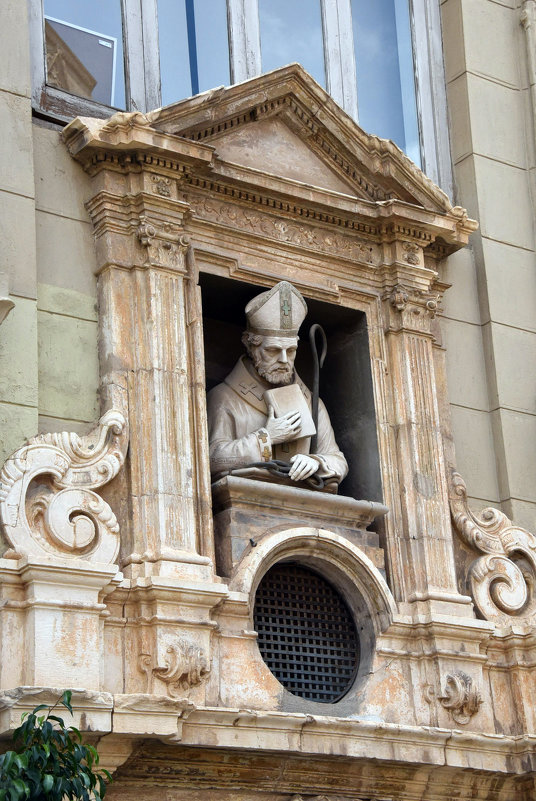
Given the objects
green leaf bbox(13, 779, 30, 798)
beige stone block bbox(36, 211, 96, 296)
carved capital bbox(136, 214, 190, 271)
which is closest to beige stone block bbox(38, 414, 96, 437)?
beige stone block bbox(36, 211, 96, 296)

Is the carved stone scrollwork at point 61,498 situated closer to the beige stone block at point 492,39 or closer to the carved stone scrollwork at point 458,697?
the carved stone scrollwork at point 458,697

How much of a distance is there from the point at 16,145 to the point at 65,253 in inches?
32.1

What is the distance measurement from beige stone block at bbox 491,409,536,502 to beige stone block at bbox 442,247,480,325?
89 centimetres

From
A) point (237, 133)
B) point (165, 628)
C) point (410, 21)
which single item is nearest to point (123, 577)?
point (165, 628)

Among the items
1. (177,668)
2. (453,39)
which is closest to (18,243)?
(177,668)

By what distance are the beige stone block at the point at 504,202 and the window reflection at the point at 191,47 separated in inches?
94.6

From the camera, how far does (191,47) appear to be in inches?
528

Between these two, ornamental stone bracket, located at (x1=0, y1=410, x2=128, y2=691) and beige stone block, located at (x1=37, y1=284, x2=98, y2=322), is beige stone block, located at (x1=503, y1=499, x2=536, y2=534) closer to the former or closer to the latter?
ornamental stone bracket, located at (x1=0, y1=410, x2=128, y2=691)

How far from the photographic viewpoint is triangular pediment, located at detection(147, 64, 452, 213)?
12.8 metres

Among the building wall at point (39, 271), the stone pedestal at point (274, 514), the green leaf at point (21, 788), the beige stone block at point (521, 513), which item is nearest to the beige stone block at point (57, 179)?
the building wall at point (39, 271)

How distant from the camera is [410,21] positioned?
14.8m

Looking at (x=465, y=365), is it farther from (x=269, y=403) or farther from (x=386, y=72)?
(x=386, y=72)

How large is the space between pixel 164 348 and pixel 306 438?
4.81ft

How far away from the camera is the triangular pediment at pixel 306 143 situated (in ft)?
42.0
